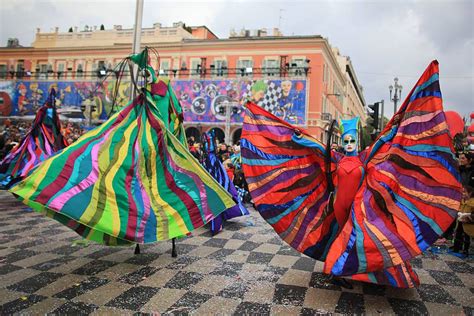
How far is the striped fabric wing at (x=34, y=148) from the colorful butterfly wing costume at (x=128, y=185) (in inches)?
152

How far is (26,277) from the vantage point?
343 cm

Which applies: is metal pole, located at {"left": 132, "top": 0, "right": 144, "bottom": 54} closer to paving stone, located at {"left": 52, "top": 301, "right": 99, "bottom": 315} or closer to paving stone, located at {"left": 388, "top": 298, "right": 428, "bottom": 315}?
paving stone, located at {"left": 52, "top": 301, "right": 99, "bottom": 315}

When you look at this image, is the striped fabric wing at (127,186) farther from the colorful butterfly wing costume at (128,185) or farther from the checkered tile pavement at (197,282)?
the checkered tile pavement at (197,282)

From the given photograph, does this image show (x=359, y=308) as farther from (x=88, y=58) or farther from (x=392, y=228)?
(x=88, y=58)

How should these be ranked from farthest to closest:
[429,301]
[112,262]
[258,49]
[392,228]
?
[258,49]
[112,262]
[429,301]
[392,228]

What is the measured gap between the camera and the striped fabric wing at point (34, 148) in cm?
693

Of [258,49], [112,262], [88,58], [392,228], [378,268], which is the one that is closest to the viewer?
[378,268]

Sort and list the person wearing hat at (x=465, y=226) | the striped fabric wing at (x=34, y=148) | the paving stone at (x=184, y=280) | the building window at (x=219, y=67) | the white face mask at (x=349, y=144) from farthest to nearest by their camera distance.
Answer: the building window at (x=219, y=67)
the striped fabric wing at (x=34, y=148)
the person wearing hat at (x=465, y=226)
the white face mask at (x=349, y=144)
the paving stone at (x=184, y=280)

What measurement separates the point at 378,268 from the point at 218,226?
123 inches

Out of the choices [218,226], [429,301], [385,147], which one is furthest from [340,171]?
[218,226]

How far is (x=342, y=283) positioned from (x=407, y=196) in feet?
3.48

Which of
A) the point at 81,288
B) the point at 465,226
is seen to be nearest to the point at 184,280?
the point at 81,288

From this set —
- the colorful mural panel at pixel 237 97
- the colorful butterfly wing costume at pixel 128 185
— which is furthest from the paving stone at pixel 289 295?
the colorful mural panel at pixel 237 97

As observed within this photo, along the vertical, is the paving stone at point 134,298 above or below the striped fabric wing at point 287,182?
below
